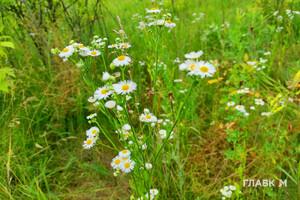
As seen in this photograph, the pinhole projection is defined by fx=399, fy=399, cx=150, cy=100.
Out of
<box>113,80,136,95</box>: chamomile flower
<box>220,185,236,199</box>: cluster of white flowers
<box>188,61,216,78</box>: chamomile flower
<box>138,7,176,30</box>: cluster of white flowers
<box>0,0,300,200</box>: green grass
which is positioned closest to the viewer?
<box>188,61,216,78</box>: chamomile flower

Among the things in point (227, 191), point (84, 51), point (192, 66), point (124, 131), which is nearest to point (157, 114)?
point (227, 191)

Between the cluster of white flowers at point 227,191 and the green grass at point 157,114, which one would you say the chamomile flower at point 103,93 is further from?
the cluster of white flowers at point 227,191

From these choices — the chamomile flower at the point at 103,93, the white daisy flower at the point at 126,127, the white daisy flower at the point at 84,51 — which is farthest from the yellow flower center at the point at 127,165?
the white daisy flower at the point at 84,51

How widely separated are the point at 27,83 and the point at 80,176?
2.75 ft

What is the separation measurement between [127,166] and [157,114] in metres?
0.95

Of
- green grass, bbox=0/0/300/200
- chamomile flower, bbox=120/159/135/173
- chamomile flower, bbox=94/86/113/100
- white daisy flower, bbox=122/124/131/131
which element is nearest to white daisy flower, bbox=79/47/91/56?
green grass, bbox=0/0/300/200

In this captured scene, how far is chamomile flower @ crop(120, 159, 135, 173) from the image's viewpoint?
1.34 meters

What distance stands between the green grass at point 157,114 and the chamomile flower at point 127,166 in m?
0.03

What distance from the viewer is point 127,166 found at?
135cm

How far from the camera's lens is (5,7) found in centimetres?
296

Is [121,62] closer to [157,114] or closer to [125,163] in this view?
[125,163]

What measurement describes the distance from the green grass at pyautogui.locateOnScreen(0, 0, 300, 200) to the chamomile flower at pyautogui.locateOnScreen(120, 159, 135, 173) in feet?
0.11

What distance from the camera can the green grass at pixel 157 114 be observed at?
5.93ft

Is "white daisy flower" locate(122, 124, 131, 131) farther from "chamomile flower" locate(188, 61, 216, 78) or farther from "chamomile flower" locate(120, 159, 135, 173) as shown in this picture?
"chamomile flower" locate(188, 61, 216, 78)
